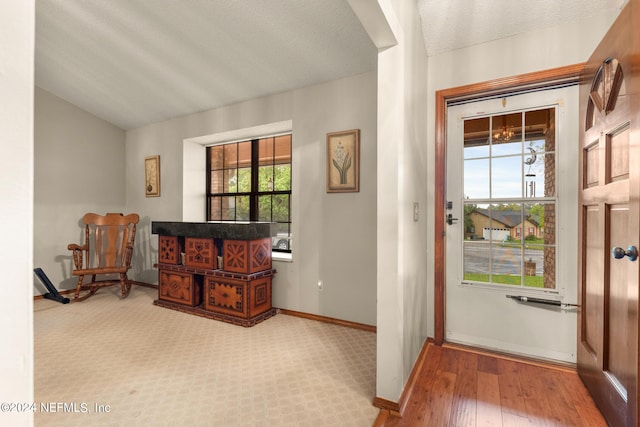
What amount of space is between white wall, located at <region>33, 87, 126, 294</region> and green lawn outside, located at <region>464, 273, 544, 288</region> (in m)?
4.93

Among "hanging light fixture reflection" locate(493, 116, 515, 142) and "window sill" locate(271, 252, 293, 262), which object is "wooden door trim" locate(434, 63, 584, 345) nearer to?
"hanging light fixture reflection" locate(493, 116, 515, 142)

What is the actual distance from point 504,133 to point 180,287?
350cm

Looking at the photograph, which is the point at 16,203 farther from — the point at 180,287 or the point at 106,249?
the point at 106,249

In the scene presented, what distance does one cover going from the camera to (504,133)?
7.68ft

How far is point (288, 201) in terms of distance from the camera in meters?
3.63

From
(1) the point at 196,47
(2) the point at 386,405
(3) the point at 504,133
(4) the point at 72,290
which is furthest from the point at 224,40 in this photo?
(4) the point at 72,290

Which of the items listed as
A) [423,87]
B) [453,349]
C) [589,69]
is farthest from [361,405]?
[589,69]

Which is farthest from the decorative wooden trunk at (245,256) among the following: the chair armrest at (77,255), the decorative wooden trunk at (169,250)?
the chair armrest at (77,255)

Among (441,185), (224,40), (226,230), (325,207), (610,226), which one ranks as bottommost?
(226,230)

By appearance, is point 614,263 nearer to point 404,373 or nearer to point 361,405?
point 404,373

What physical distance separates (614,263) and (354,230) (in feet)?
5.82

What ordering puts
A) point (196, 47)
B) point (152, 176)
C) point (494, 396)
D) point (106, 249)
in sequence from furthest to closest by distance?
point (152, 176)
point (106, 249)
point (196, 47)
point (494, 396)

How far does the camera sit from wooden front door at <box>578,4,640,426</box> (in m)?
1.29

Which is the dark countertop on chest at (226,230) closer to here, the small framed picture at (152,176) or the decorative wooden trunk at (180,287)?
the decorative wooden trunk at (180,287)
